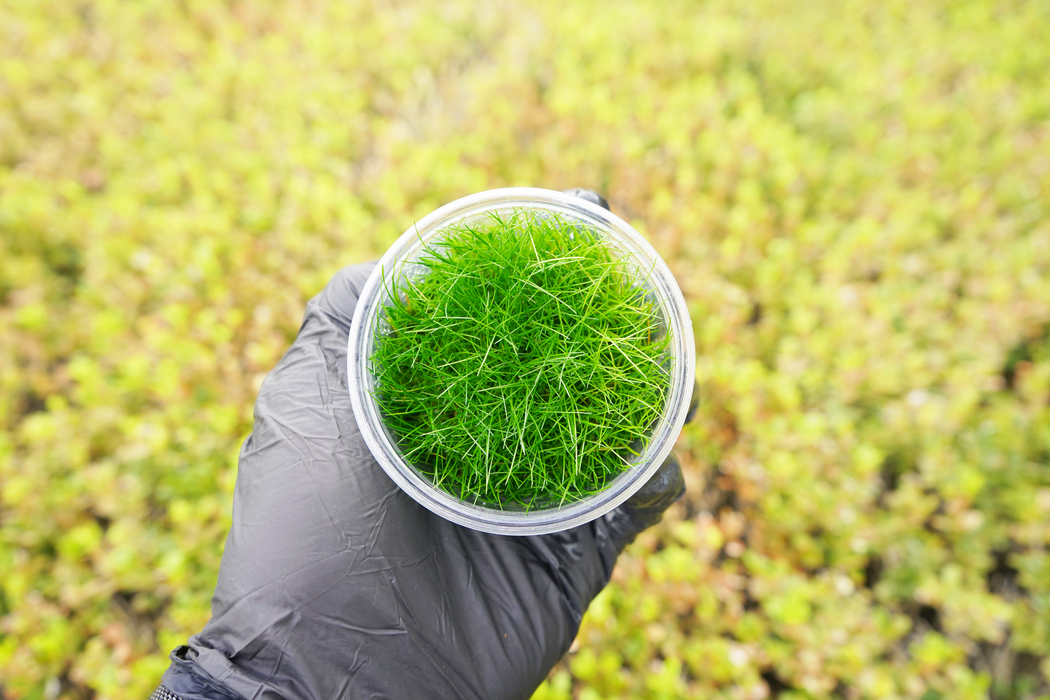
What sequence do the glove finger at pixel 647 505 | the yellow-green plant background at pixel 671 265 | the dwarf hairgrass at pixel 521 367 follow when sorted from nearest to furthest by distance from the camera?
1. the dwarf hairgrass at pixel 521 367
2. the glove finger at pixel 647 505
3. the yellow-green plant background at pixel 671 265

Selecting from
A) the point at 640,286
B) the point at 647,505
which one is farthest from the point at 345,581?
the point at 640,286

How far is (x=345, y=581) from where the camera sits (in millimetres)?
771

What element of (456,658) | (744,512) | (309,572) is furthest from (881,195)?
(309,572)

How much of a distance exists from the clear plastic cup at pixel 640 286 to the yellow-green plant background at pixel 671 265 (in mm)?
518

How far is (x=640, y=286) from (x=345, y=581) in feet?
2.23

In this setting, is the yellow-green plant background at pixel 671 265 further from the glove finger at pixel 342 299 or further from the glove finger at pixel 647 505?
the glove finger at pixel 342 299

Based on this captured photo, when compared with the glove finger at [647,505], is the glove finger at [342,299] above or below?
above

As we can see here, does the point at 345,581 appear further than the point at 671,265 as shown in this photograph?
No

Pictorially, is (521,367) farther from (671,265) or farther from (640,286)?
(671,265)

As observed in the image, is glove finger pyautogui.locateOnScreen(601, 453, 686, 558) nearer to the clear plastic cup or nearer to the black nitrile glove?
the black nitrile glove

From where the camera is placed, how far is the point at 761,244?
5.03 feet

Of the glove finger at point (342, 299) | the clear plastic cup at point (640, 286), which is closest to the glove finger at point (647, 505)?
the clear plastic cup at point (640, 286)

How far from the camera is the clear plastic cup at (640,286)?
747 mm

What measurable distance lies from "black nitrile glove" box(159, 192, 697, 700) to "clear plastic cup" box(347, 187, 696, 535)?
0.33 feet
